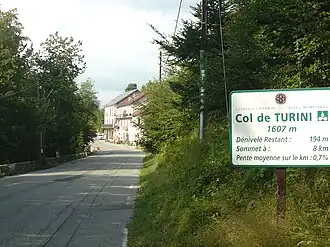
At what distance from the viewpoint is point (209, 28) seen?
72.3 feet

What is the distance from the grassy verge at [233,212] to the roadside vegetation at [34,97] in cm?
3235

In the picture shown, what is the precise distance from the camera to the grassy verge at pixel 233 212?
678 centimetres

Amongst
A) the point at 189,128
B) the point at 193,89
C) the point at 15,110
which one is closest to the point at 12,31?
the point at 15,110

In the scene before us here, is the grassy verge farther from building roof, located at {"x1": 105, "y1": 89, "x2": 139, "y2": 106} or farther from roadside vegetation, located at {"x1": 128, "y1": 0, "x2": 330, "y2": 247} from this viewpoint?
building roof, located at {"x1": 105, "y1": 89, "x2": 139, "y2": 106}

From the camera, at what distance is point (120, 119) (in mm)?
155500

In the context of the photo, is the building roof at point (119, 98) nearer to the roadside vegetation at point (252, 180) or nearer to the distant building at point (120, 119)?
the distant building at point (120, 119)

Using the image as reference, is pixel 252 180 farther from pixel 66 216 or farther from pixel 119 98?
pixel 119 98

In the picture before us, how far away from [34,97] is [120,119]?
104 metres

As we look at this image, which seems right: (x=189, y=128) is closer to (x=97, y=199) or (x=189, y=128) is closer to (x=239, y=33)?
(x=97, y=199)

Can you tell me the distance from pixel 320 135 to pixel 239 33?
697 cm

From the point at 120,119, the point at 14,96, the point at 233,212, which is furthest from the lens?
the point at 120,119

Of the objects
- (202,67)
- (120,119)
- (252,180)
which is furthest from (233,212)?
(120,119)

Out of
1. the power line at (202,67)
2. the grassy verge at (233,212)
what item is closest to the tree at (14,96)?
the power line at (202,67)

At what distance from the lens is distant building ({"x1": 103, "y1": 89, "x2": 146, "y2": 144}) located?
14575 cm
